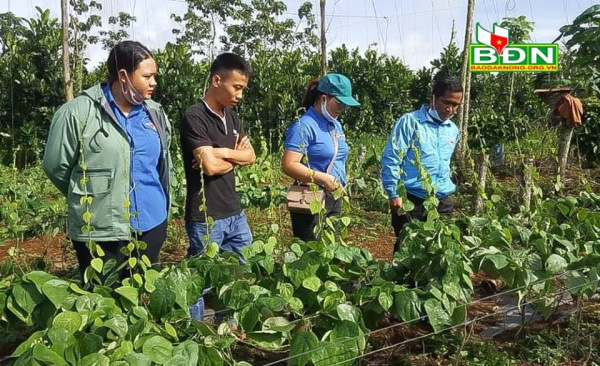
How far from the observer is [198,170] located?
7.88 feet

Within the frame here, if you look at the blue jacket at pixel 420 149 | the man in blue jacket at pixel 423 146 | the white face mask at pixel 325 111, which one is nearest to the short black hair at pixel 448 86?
the man in blue jacket at pixel 423 146

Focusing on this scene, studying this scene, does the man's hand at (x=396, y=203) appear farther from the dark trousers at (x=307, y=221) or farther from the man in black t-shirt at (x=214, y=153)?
the man in black t-shirt at (x=214, y=153)

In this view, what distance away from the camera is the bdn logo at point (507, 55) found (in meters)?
8.41

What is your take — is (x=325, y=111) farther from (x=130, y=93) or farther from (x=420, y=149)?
(x=130, y=93)

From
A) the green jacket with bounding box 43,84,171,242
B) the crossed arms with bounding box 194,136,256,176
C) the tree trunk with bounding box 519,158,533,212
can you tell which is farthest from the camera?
the tree trunk with bounding box 519,158,533,212

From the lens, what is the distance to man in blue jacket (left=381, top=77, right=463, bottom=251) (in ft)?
9.46

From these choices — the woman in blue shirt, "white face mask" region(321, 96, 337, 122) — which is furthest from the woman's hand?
"white face mask" region(321, 96, 337, 122)

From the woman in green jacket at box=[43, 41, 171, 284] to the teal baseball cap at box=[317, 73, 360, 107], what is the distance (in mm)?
831

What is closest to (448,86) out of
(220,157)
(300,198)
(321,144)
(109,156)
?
(321,144)

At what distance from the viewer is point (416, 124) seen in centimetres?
290

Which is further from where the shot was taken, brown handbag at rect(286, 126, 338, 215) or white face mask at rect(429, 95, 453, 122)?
white face mask at rect(429, 95, 453, 122)

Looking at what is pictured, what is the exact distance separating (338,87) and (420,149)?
503 millimetres

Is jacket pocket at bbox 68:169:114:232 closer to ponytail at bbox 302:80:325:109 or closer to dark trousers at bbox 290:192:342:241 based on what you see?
dark trousers at bbox 290:192:342:241

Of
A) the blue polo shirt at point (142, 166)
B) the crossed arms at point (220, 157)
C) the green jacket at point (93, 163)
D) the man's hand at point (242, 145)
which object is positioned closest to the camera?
the green jacket at point (93, 163)
